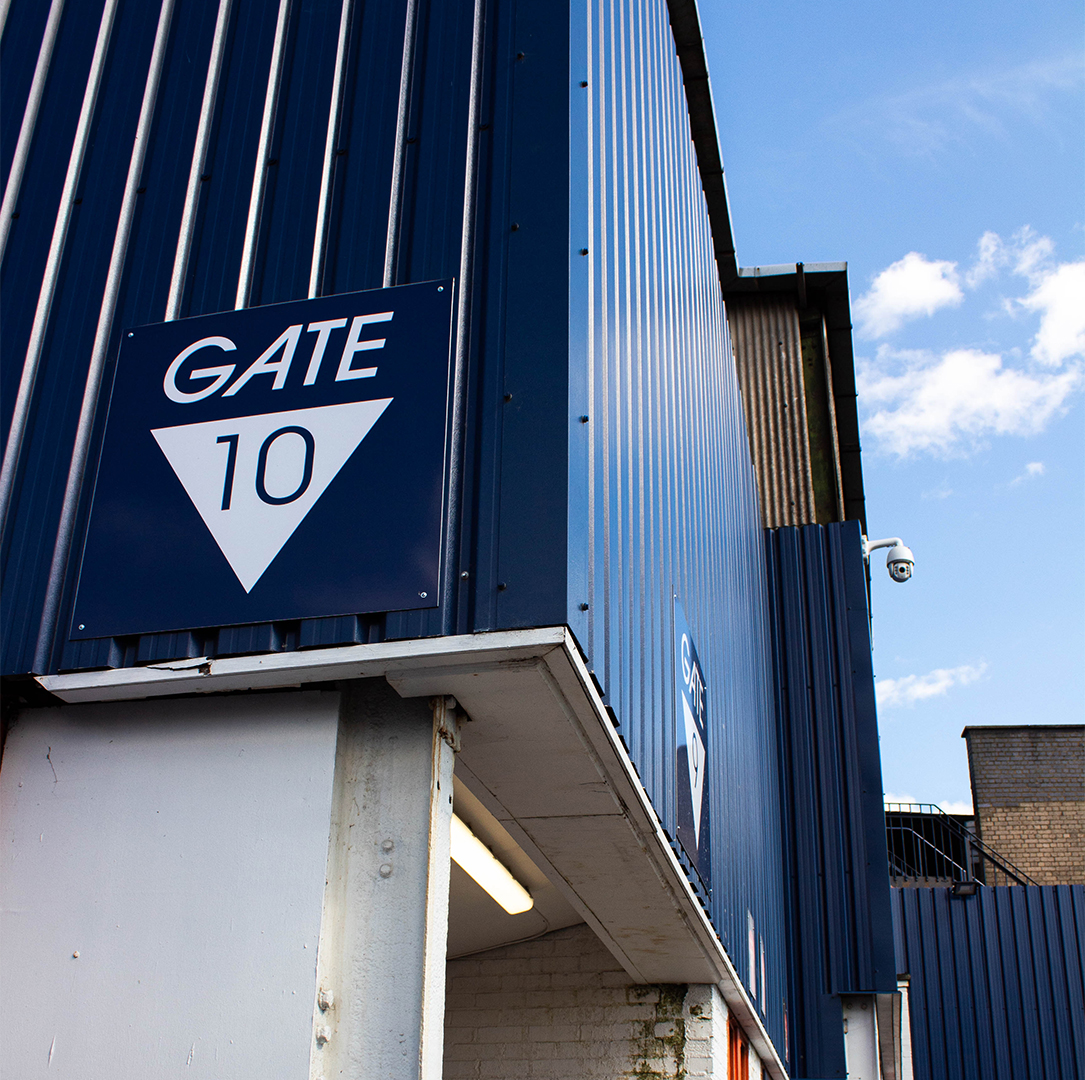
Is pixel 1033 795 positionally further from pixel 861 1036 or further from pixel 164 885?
pixel 164 885

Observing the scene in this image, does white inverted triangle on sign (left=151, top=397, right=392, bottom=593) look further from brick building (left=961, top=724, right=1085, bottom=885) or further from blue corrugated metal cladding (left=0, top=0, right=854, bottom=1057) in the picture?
brick building (left=961, top=724, right=1085, bottom=885)

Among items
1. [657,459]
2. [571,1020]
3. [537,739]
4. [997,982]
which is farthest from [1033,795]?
[537,739]

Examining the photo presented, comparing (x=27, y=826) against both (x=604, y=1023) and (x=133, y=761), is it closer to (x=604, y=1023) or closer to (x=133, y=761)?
(x=133, y=761)

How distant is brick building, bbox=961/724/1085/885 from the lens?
2350 cm

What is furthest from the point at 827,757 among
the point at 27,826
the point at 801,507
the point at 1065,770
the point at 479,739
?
the point at 1065,770

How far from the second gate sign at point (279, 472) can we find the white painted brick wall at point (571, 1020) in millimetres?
4295

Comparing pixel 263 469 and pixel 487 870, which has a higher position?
pixel 263 469

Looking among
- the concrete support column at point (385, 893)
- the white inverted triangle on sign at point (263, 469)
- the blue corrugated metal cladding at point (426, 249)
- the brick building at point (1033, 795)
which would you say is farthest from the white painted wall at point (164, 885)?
the brick building at point (1033, 795)

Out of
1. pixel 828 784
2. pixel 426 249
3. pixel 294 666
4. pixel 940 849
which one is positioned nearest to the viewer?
pixel 294 666

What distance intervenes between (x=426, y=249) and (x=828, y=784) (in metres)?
9.28

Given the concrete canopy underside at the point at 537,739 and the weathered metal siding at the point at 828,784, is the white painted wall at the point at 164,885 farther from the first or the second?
the weathered metal siding at the point at 828,784

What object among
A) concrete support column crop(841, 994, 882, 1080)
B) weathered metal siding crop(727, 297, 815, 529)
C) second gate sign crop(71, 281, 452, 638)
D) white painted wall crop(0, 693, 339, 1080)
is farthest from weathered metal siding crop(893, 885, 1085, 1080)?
second gate sign crop(71, 281, 452, 638)

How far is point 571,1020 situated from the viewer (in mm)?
6719

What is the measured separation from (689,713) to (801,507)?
8.78m
